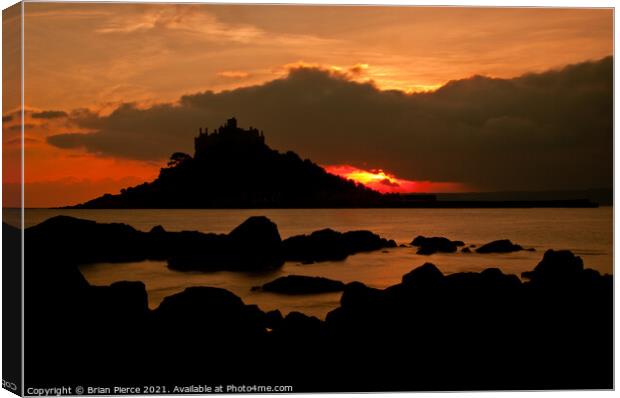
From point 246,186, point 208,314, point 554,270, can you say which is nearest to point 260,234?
point 246,186

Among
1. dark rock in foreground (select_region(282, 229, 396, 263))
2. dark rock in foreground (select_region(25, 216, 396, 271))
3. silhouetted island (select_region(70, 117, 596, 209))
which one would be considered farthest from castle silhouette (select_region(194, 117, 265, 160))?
dark rock in foreground (select_region(282, 229, 396, 263))

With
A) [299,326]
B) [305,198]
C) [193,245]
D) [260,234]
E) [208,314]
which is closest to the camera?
[208,314]

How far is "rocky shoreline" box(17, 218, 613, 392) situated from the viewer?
9.15 meters

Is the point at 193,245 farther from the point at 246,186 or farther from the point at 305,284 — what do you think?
the point at 305,284

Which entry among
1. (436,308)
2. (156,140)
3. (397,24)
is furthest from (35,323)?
(397,24)

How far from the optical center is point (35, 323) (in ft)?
29.7

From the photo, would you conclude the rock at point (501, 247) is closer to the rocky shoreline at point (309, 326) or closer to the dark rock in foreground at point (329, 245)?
the rocky shoreline at point (309, 326)

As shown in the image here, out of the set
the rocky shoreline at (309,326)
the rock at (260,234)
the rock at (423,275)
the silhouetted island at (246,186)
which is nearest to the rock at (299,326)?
the rocky shoreline at (309,326)

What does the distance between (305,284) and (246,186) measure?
3.79ft

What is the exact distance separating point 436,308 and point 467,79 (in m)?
2.18

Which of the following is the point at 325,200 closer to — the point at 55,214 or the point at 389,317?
the point at 389,317

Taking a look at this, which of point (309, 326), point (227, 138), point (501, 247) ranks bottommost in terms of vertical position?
point (309, 326)

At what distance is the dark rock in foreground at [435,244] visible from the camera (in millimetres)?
9656

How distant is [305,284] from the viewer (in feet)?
30.9
